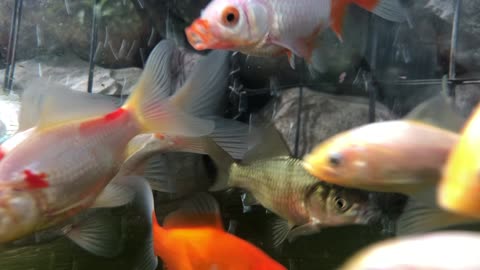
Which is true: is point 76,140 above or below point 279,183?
above

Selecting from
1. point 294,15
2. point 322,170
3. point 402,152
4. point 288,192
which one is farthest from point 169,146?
point 402,152

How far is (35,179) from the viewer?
0.93 meters

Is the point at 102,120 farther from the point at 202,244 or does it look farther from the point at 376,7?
the point at 376,7

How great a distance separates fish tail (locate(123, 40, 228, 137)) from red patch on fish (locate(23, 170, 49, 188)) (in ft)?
0.88

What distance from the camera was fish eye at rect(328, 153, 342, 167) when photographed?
620 mm

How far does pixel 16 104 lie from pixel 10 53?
0.92 meters

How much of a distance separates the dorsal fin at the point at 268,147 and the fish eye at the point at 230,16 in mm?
485

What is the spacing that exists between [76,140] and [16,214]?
205mm

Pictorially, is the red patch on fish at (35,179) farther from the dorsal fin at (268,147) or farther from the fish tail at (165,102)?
the dorsal fin at (268,147)

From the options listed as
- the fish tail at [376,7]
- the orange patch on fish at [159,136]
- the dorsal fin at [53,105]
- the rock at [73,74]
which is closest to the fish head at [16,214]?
the dorsal fin at [53,105]

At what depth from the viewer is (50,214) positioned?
0.97 m

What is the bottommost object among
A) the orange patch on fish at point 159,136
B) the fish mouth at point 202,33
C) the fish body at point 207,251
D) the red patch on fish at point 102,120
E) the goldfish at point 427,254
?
the fish body at point 207,251

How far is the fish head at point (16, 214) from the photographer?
34.9 inches

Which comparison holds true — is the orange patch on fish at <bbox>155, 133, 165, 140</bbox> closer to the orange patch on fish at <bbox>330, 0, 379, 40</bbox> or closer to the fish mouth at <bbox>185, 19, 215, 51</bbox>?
the fish mouth at <bbox>185, 19, 215, 51</bbox>
